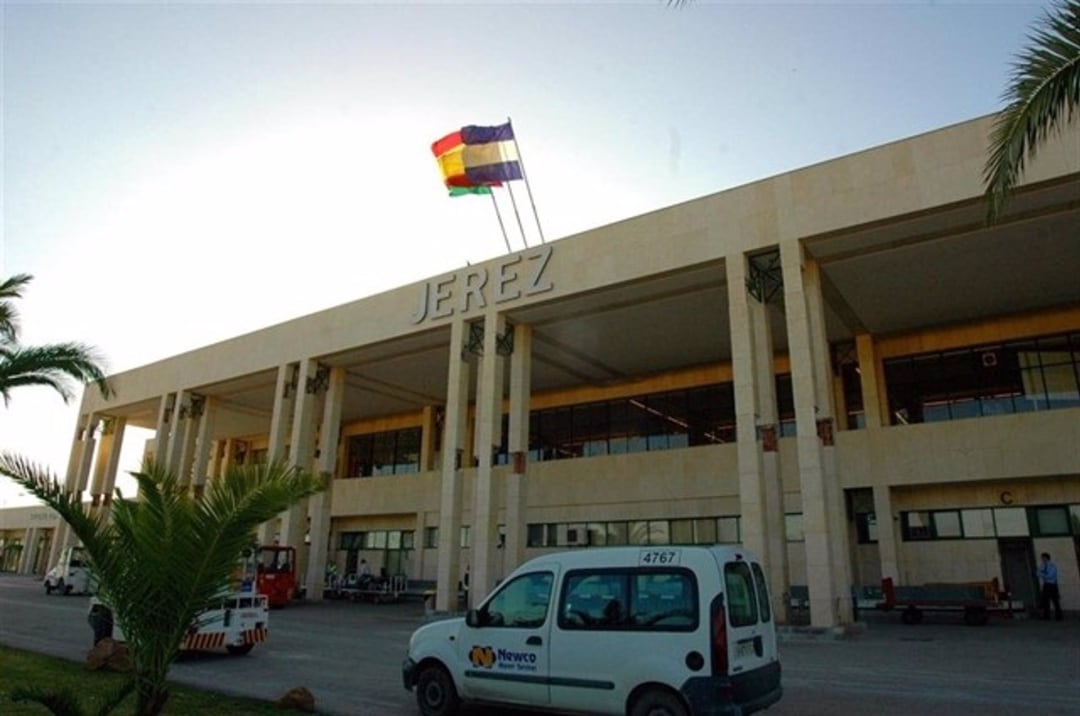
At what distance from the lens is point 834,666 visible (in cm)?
1228

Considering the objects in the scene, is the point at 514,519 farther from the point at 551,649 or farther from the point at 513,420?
the point at 551,649

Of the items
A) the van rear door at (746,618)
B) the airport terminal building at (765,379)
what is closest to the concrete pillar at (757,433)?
the airport terminal building at (765,379)

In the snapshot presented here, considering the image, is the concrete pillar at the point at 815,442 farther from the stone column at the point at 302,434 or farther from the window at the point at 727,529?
the stone column at the point at 302,434

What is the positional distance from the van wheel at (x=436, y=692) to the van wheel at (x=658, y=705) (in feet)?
7.53

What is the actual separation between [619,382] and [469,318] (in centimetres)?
950

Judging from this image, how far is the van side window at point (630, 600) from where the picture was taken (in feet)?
22.5

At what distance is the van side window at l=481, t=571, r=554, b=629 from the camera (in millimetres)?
7727

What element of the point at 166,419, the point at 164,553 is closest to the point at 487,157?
the point at 164,553

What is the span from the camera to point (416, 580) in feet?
113

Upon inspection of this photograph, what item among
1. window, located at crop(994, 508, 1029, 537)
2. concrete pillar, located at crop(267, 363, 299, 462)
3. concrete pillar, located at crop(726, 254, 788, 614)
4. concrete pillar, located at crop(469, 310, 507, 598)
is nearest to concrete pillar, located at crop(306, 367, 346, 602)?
concrete pillar, located at crop(267, 363, 299, 462)

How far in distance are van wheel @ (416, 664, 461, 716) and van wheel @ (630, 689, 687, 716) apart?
2294mm

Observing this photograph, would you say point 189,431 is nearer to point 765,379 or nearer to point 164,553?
point 765,379

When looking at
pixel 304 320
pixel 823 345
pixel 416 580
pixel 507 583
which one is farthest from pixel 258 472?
pixel 416 580

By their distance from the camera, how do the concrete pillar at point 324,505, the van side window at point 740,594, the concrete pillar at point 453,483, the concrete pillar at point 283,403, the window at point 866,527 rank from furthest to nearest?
the concrete pillar at point 283,403 < the concrete pillar at point 324,505 < the window at point 866,527 < the concrete pillar at point 453,483 < the van side window at point 740,594
